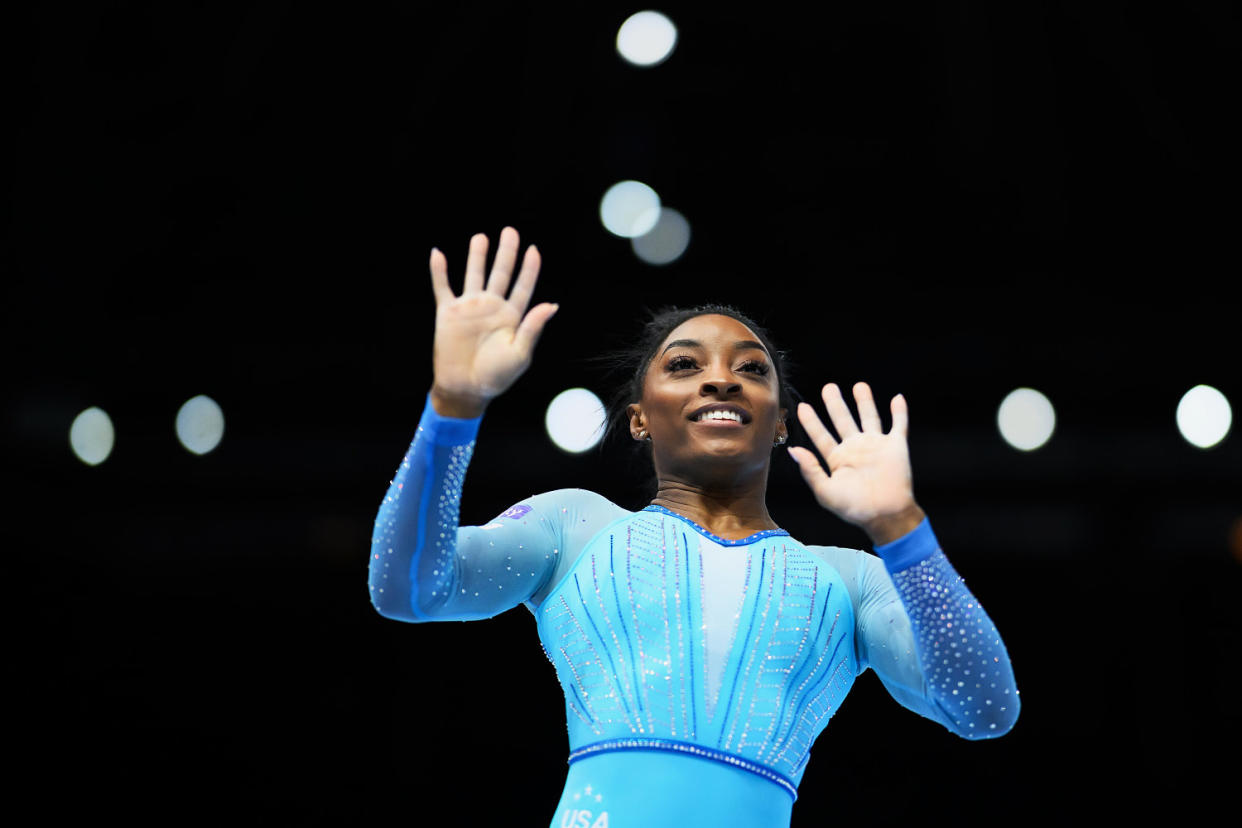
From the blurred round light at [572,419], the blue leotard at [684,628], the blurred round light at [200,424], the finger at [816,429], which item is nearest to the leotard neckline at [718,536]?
the blue leotard at [684,628]

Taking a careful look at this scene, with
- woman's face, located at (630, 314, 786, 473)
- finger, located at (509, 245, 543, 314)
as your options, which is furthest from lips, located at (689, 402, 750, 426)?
finger, located at (509, 245, 543, 314)

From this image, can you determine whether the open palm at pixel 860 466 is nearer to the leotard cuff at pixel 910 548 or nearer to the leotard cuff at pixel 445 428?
the leotard cuff at pixel 910 548

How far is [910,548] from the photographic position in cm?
183

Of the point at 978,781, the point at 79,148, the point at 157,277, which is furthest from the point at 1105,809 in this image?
the point at 79,148

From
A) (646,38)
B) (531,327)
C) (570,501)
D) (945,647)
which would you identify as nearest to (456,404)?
(531,327)

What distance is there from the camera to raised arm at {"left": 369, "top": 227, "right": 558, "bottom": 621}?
185 centimetres

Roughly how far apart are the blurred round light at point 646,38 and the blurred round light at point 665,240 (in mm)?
589

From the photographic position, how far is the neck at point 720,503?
87.9 inches

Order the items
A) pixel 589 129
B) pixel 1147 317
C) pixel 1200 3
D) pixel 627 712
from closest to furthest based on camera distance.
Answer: pixel 627 712 → pixel 1200 3 → pixel 589 129 → pixel 1147 317

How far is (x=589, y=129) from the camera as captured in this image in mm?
4664

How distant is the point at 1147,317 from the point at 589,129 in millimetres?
2269

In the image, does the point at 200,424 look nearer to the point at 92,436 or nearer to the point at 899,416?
the point at 92,436

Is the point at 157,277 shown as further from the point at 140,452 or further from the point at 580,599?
the point at 580,599

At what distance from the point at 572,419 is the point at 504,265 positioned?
3.40 meters
